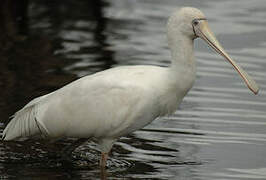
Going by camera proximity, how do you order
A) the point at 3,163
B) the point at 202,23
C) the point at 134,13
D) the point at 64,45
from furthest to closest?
the point at 134,13
the point at 64,45
the point at 3,163
the point at 202,23

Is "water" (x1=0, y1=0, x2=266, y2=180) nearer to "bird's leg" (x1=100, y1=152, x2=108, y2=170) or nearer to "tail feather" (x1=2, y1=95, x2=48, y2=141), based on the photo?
"bird's leg" (x1=100, y1=152, x2=108, y2=170)

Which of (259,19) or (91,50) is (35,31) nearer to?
(91,50)

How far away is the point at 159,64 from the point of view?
17641mm

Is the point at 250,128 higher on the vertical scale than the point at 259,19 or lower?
lower

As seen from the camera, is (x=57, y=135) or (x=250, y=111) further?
(x=250, y=111)

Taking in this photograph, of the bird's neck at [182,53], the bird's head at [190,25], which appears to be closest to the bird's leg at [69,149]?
the bird's neck at [182,53]

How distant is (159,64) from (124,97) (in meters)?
6.06

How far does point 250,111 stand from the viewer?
48.2 feet

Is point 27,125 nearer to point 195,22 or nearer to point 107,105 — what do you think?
point 107,105

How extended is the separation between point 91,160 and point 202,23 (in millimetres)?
2509

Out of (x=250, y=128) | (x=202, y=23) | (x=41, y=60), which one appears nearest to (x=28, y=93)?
(x=41, y=60)

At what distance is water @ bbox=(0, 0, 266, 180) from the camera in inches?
490

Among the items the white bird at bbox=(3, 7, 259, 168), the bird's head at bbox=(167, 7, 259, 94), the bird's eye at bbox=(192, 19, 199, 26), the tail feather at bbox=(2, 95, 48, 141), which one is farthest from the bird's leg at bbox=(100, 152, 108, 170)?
the bird's eye at bbox=(192, 19, 199, 26)

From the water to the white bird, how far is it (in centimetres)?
58
